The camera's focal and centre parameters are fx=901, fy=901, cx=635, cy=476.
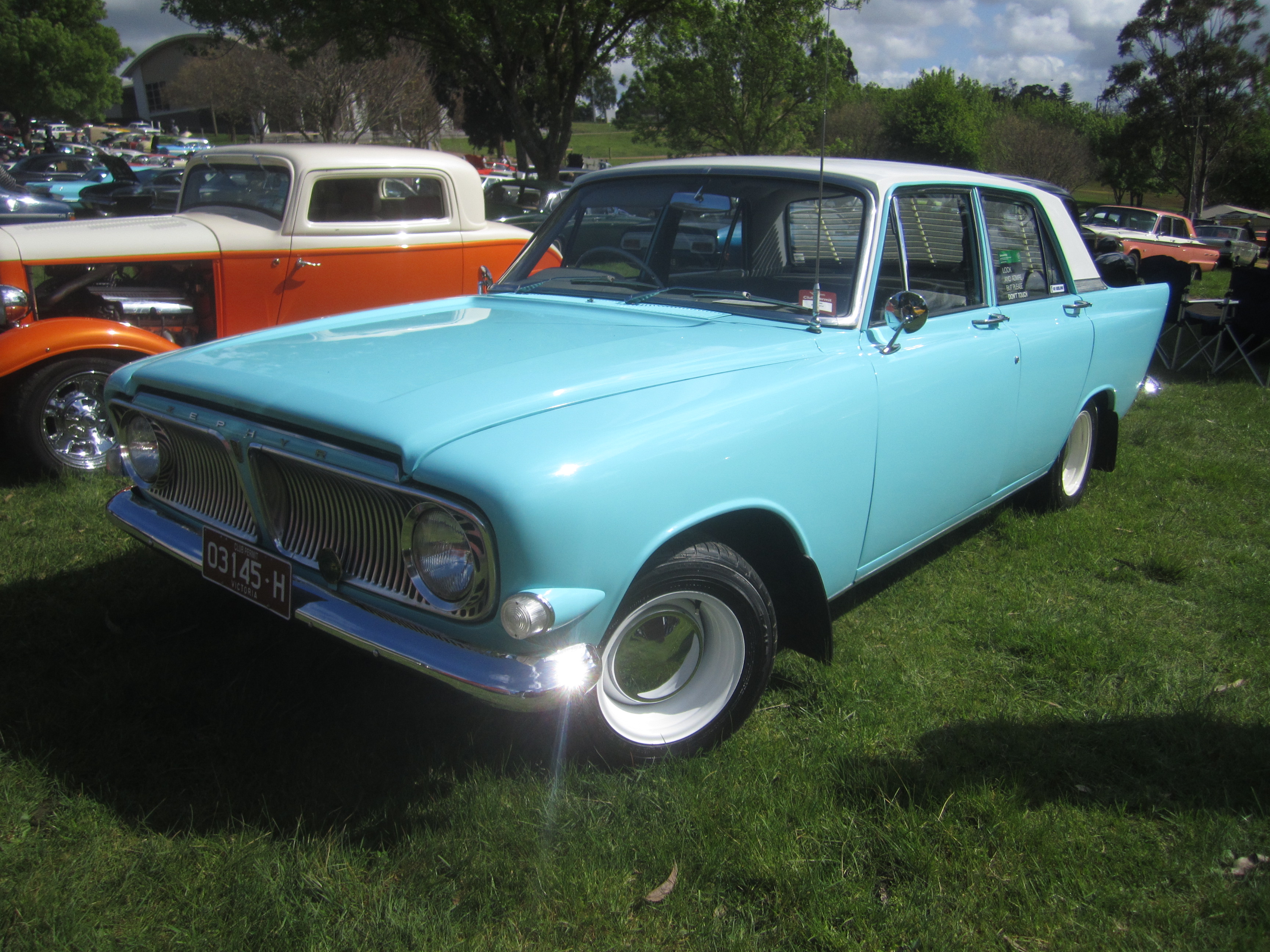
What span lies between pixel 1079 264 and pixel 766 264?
78.6 inches

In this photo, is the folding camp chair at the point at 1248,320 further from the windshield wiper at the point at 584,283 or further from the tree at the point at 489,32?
the tree at the point at 489,32

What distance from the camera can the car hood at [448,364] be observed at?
214cm

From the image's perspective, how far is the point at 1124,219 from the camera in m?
18.4

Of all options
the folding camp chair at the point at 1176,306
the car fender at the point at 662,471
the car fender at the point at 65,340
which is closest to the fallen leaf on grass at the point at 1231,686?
Answer: the car fender at the point at 662,471

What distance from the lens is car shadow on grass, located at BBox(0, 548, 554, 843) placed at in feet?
7.85

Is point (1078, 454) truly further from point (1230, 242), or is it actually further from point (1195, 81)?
point (1195, 81)

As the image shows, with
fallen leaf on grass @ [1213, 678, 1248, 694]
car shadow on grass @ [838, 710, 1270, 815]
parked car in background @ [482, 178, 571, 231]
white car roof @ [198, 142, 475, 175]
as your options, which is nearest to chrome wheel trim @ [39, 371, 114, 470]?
white car roof @ [198, 142, 475, 175]

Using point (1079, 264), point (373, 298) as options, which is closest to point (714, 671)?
point (1079, 264)

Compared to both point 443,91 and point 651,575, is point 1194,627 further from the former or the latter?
point 443,91

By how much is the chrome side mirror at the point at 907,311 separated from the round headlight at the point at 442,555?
1.59m

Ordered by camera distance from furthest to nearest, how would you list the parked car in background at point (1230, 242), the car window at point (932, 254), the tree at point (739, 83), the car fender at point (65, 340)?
1. the tree at point (739, 83)
2. the parked car in background at point (1230, 242)
3. the car fender at point (65, 340)
4. the car window at point (932, 254)

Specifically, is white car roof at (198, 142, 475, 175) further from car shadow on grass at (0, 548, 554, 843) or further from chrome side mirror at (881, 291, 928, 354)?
chrome side mirror at (881, 291, 928, 354)

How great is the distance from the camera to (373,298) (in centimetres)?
632

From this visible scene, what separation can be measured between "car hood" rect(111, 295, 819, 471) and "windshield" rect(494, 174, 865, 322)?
14 cm
